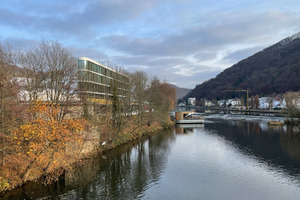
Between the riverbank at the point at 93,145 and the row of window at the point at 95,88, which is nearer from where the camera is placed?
the riverbank at the point at 93,145

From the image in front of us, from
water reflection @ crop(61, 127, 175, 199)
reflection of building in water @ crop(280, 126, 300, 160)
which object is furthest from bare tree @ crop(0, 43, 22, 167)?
reflection of building in water @ crop(280, 126, 300, 160)

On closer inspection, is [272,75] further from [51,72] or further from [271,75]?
[51,72]

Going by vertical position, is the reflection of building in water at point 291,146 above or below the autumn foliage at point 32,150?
below

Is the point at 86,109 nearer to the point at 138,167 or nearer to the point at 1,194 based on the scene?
the point at 138,167

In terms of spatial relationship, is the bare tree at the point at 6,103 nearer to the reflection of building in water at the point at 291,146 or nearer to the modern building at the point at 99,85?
the modern building at the point at 99,85

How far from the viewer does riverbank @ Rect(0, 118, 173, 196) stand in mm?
15656

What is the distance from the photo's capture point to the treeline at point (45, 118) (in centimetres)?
1490

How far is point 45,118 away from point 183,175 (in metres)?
13.2

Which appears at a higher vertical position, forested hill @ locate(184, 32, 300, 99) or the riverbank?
forested hill @ locate(184, 32, 300, 99)

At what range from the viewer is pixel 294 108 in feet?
163

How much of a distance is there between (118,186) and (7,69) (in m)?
11.7

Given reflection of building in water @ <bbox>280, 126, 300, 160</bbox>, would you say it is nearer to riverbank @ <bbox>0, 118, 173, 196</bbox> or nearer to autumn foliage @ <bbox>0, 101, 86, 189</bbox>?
riverbank @ <bbox>0, 118, 173, 196</bbox>

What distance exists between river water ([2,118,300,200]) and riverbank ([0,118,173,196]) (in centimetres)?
64

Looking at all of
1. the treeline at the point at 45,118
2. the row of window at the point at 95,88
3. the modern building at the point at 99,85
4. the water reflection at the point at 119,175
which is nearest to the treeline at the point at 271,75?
the modern building at the point at 99,85
